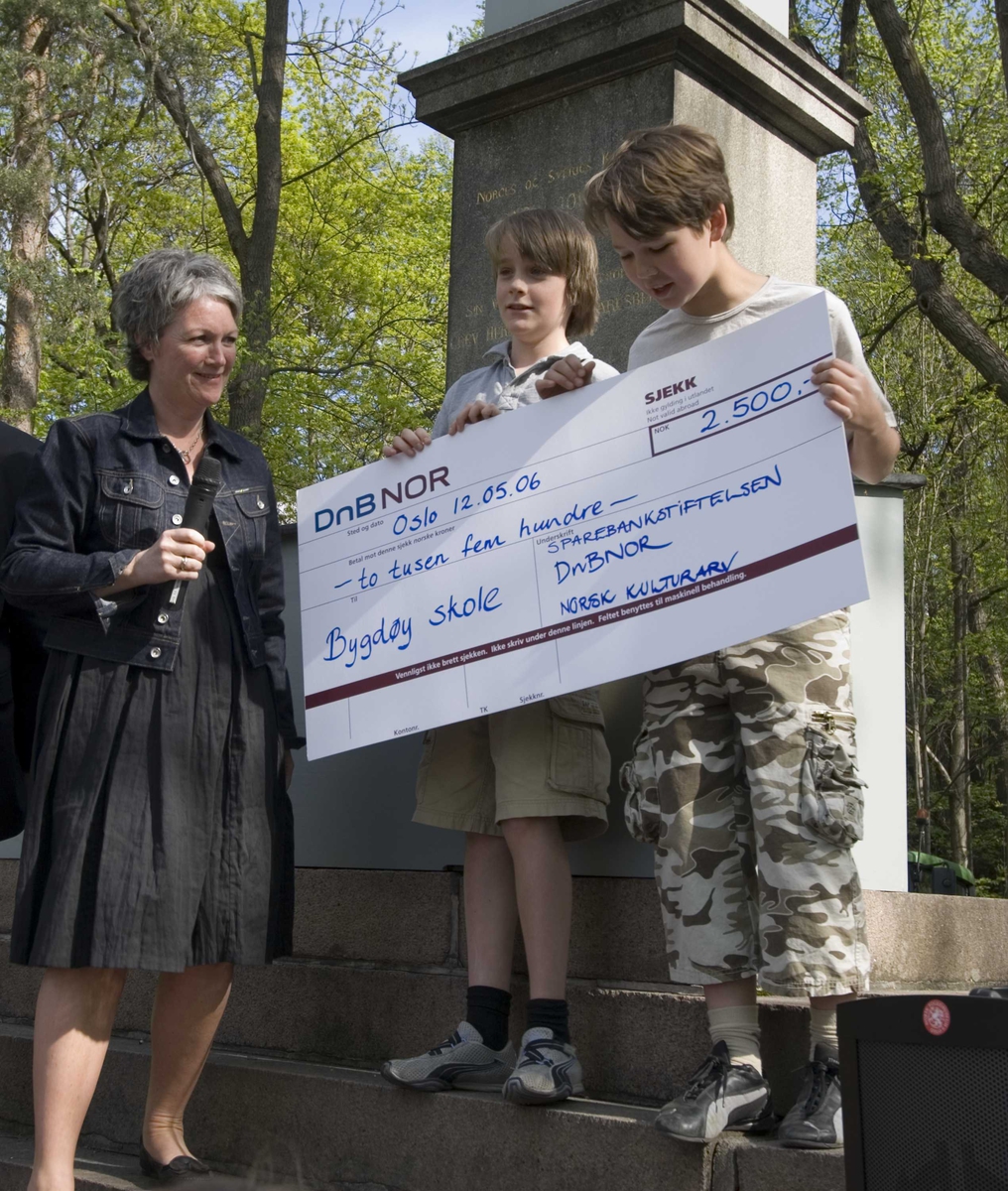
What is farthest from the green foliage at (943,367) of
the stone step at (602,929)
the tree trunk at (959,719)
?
the stone step at (602,929)

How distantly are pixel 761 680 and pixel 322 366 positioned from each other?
21390mm

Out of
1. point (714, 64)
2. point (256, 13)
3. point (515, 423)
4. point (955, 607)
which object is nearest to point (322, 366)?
point (256, 13)

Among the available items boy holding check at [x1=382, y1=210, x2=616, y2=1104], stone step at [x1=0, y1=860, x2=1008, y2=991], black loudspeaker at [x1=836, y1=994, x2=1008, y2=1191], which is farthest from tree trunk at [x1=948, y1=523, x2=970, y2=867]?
black loudspeaker at [x1=836, y1=994, x2=1008, y2=1191]

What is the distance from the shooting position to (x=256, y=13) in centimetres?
2316

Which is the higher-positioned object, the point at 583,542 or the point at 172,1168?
the point at 583,542

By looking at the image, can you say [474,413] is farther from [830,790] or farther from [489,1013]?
[489,1013]

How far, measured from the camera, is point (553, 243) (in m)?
3.55

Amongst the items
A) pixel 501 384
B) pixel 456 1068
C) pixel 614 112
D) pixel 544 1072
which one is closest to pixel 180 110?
pixel 614 112

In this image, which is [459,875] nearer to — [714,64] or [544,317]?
[544,317]

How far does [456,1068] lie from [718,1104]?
736 millimetres

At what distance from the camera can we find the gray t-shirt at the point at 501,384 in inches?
142

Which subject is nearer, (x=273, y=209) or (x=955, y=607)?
(x=273, y=209)

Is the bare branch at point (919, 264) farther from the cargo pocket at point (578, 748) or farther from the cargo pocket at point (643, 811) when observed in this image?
the cargo pocket at point (643, 811)

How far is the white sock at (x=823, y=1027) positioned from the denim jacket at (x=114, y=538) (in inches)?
58.6
